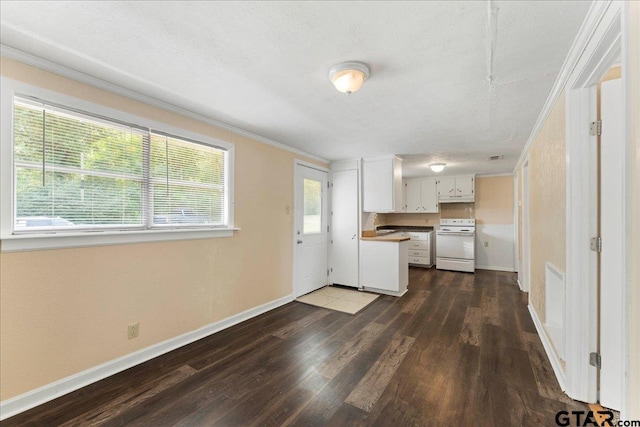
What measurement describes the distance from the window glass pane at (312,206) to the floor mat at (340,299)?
3.45 ft

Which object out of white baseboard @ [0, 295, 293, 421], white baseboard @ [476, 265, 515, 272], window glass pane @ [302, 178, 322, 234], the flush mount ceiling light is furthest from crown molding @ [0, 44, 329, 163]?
white baseboard @ [476, 265, 515, 272]

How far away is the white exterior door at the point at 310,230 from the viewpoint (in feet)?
13.7

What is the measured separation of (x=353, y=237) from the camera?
470 centimetres

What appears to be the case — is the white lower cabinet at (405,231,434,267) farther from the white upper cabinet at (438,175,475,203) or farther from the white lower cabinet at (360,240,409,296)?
the white lower cabinet at (360,240,409,296)

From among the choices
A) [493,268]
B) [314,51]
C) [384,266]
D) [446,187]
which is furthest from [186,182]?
[493,268]

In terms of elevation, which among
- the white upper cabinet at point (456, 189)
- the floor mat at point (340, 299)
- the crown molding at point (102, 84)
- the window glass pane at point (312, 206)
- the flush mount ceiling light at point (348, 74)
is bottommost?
the floor mat at point (340, 299)

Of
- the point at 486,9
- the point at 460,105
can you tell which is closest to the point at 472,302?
the point at 460,105

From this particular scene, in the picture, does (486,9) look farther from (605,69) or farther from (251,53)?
(251,53)

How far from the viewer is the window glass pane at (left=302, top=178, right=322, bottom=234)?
14.5ft

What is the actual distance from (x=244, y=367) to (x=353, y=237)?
9.48ft

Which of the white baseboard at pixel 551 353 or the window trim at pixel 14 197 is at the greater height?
the window trim at pixel 14 197

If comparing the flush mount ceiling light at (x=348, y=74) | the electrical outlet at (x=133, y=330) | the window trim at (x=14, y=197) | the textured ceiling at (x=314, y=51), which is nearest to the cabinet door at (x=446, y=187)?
the textured ceiling at (x=314, y=51)

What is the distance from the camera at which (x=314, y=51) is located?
5.49 feet

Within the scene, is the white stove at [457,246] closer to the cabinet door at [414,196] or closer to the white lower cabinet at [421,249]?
the white lower cabinet at [421,249]
